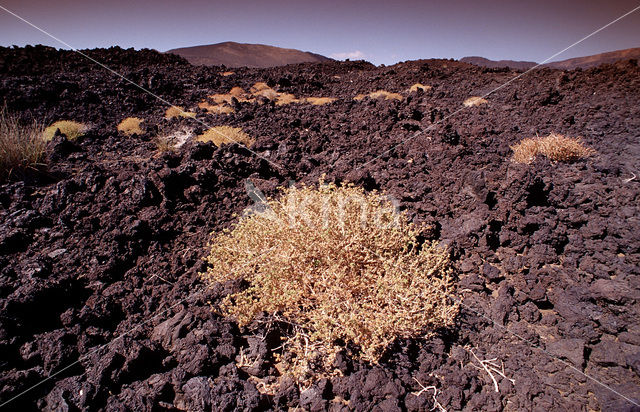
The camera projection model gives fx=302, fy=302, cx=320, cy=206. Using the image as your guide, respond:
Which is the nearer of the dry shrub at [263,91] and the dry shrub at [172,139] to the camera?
the dry shrub at [172,139]

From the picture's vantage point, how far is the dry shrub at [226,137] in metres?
6.01

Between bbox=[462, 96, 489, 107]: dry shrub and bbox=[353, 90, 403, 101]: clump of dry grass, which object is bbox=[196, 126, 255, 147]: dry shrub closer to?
bbox=[353, 90, 403, 101]: clump of dry grass

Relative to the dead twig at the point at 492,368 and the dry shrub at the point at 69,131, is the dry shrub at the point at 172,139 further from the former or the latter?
the dead twig at the point at 492,368

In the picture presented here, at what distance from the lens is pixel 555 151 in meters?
4.49

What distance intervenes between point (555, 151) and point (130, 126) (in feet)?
29.5

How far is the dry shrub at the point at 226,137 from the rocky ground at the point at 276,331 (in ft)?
2.15

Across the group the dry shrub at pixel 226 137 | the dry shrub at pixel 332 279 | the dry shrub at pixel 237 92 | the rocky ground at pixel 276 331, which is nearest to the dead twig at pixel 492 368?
the rocky ground at pixel 276 331

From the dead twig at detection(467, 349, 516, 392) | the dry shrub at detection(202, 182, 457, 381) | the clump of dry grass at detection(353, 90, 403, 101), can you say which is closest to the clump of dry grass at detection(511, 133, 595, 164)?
the dry shrub at detection(202, 182, 457, 381)

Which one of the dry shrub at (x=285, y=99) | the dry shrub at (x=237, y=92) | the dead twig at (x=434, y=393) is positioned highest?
the dry shrub at (x=237, y=92)

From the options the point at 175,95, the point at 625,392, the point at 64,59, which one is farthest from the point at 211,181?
the point at 64,59

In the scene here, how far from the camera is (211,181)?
4094 mm

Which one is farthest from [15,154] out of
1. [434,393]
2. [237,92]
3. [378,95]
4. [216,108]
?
[378,95]

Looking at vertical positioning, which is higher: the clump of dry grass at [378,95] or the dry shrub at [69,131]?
the clump of dry grass at [378,95]

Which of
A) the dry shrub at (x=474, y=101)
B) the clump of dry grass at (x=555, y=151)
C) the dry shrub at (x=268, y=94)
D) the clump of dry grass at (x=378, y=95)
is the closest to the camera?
the clump of dry grass at (x=555, y=151)
